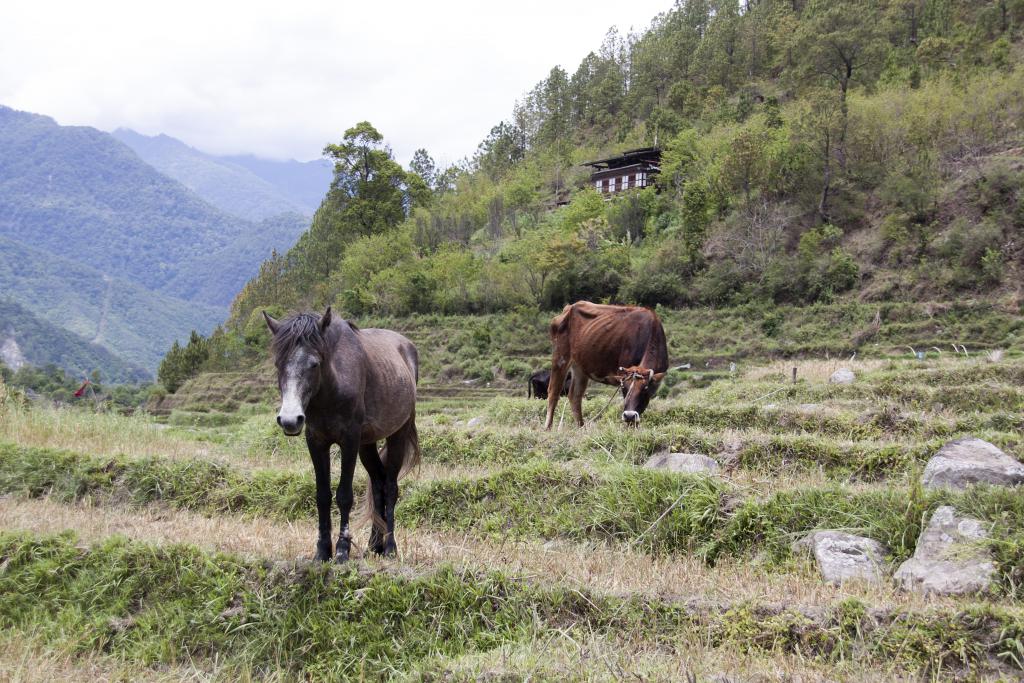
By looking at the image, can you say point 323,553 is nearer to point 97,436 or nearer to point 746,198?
point 97,436

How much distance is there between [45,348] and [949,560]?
366 feet

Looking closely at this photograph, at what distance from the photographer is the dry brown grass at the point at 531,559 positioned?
5090mm

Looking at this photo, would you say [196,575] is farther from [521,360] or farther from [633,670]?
[521,360]

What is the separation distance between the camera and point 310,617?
526 centimetres

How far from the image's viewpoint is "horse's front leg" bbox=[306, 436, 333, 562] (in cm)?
555

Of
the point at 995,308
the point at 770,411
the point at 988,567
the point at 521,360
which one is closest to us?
the point at 988,567

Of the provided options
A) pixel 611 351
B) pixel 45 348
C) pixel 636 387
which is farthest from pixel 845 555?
pixel 45 348

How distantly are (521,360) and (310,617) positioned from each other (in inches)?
1351

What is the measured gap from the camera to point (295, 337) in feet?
16.7

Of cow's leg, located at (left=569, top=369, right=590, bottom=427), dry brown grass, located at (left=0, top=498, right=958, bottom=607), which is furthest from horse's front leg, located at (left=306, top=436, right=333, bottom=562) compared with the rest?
cow's leg, located at (left=569, top=369, right=590, bottom=427)

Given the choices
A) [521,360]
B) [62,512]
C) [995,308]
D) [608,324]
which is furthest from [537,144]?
[62,512]

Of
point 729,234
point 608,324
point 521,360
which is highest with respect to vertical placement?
point 729,234

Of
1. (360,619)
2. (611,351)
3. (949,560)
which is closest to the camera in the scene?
(360,619)

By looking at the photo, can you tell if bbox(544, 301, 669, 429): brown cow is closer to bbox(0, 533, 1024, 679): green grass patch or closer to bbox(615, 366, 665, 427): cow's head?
bbox(615, 366, 665, 427): cow's head
